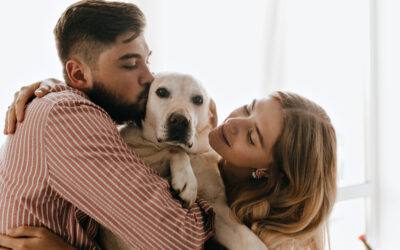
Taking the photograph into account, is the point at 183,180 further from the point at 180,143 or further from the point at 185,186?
the point at 180,143

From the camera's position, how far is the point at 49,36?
1.71 meters

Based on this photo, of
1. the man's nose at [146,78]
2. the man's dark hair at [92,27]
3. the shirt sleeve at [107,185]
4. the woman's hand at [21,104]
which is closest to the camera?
the shirt sleeve at [107,185]

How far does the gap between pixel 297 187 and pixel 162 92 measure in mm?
632

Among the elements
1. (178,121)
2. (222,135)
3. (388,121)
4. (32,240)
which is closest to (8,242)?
(32,240)

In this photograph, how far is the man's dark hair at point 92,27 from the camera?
1.17 metres

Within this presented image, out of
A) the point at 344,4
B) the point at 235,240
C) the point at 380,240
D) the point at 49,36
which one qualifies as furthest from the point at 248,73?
the point at 380,240

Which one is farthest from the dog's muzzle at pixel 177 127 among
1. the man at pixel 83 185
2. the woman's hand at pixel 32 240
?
the woman's hand at pixel 32 240

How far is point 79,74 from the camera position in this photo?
1216 mm

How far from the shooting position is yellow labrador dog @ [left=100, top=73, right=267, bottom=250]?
1.12 metres

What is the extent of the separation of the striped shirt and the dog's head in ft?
0.89

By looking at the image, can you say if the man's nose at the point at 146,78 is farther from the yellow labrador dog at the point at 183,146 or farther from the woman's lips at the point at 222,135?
the woman's lips at the point at 222,135

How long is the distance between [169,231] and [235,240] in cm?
32

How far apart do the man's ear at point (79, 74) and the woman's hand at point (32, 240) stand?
52 centimetres

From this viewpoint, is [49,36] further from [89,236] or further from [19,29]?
[89,236]
